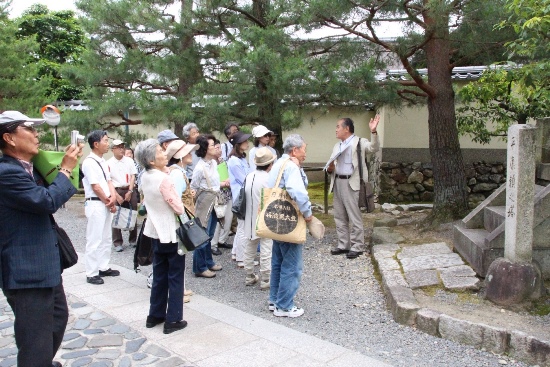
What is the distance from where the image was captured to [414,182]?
1280 centimetres

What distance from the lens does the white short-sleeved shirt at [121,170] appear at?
25.4 feet

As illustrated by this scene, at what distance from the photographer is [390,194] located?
42.2ft

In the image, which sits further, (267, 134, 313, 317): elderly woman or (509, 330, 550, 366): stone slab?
(267, 134, 313, 317): elderly woman

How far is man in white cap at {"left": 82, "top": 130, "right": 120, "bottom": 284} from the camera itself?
6.01 metres

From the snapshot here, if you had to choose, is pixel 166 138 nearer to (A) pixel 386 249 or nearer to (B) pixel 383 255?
(B) pixel 383 255

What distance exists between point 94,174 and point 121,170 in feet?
6.55

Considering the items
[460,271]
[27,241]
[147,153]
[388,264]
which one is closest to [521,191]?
[460,271]

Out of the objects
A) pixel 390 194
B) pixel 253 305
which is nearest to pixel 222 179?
pixel 253 305

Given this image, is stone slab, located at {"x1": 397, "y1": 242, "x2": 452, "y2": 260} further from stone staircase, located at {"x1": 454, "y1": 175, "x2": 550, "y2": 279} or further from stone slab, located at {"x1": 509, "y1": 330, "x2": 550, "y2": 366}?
stone slab, located at {"x1": 509, "y1": 330, "x2": 550, "y2": 366}

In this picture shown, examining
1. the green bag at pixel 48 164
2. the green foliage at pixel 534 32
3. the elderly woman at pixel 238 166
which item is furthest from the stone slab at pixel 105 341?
the green foliage at pixel 534 32

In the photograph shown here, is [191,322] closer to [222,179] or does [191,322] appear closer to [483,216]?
[222,179]

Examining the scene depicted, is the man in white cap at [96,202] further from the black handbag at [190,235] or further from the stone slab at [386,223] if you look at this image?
the stone slab at [386,223]

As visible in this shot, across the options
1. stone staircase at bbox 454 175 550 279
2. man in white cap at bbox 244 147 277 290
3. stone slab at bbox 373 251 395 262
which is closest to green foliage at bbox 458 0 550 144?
stone staircase at bbox 454 175 550 279

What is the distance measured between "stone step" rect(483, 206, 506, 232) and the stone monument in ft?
3.20
